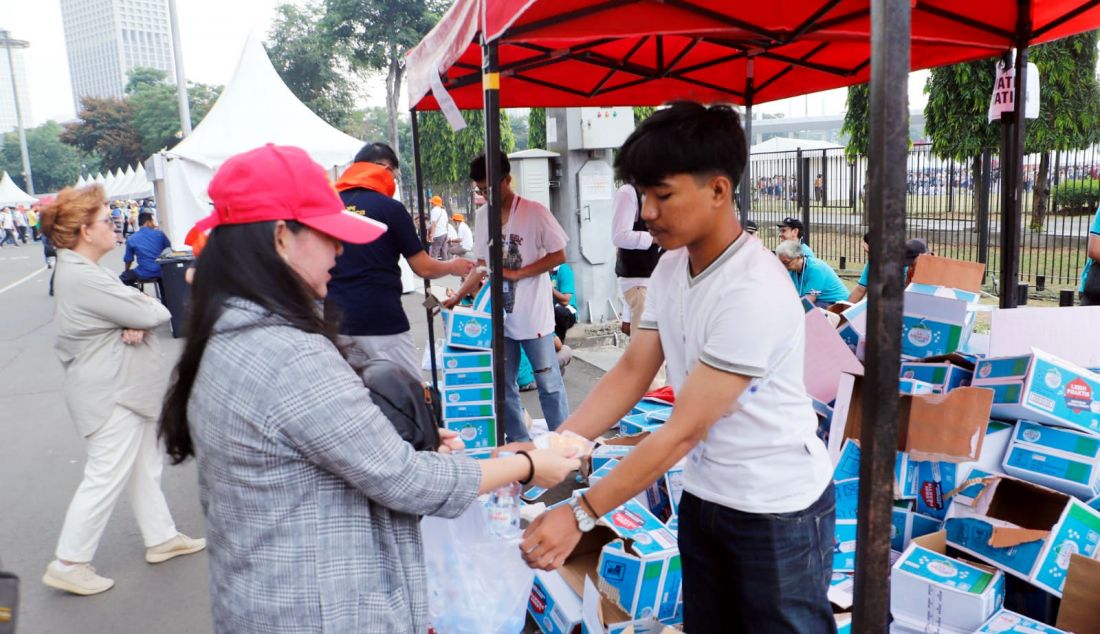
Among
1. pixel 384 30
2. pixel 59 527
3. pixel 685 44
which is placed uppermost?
pixel 384 30

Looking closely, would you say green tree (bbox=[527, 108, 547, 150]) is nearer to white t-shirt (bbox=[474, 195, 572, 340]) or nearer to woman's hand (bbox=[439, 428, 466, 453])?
white t-shirt (bbox=[474, 195, 572, 340])

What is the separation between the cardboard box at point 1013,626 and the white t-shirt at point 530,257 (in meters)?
2.76

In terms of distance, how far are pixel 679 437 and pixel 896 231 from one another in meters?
0.61

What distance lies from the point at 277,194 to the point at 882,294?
3.73 feet

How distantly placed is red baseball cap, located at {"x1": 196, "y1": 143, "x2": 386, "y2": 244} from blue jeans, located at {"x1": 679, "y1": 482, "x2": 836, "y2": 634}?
105cm

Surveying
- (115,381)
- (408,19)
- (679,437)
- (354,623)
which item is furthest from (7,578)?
(408,19)

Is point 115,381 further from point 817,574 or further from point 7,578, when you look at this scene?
point 817,574

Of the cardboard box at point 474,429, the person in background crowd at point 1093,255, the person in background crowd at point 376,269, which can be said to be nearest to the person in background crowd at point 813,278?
the person in background crowd at point 1093,255

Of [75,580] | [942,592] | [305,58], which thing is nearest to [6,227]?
[305,58]

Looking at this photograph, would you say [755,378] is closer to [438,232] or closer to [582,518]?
[582,518]

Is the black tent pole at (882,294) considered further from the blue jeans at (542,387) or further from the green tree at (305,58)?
the green tree at (305,58)

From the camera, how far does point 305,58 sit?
33.3m

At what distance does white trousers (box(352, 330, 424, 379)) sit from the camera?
4.07 metres

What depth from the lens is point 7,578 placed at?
128cm
